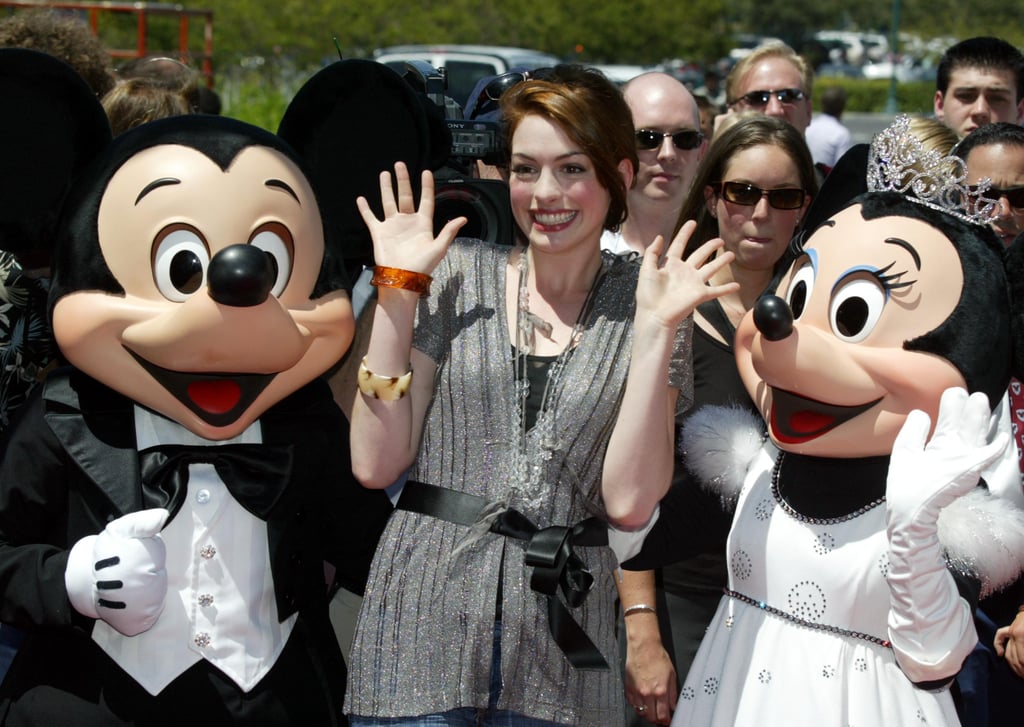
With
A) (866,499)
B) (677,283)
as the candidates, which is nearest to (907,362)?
(866,499)

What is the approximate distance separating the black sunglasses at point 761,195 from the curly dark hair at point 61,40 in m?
2.14

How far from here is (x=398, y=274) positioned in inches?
99.9

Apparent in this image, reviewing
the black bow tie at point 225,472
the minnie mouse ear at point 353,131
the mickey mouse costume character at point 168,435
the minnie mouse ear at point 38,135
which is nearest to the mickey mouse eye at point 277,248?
the mickey mouse costume character at point 168,435

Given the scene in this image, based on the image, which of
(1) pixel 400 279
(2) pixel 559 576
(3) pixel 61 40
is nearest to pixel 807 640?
(2) pixel 559 576

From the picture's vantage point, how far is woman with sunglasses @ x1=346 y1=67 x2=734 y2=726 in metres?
2.48

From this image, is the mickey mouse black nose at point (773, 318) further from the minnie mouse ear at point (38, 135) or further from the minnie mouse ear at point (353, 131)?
the minnie mouse ear at point (38, 135)

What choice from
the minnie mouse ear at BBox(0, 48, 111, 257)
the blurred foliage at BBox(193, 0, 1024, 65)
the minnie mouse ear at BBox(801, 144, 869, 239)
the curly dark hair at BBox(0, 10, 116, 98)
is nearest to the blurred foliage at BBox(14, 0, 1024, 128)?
the blurred foliage at BBox(193, 0, 1024, 65)

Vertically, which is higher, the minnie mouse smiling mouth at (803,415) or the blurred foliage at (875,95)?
the blurred foliage at (875,95)

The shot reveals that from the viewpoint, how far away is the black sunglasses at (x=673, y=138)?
4.28 metres

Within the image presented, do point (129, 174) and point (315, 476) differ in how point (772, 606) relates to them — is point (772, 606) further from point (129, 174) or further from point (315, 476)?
point (129, 174)

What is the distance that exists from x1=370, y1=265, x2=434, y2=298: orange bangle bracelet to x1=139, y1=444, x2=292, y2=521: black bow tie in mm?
445

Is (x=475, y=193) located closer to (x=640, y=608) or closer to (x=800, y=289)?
(x=800, y=289)

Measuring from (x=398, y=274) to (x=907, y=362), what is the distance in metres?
1.03

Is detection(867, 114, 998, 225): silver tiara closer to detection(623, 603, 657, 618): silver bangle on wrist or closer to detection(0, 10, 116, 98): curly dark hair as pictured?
detection(623, 603, 657, 618): silver bangle on wrist
